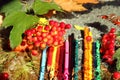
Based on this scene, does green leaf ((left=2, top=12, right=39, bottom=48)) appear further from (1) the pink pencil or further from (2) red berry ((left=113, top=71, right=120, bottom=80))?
(2) red berry ((left=113, top=71, right=120, bottom=80))

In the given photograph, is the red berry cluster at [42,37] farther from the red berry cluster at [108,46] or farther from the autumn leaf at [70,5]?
the autumn leaf at [70,5]

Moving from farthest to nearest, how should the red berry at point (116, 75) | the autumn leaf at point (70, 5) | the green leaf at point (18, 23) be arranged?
the autumn leaf at point (70, 5) < the green leaf at point (18, 23) < the red berry at point (116, 75)

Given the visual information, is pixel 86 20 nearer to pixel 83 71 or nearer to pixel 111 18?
pixel 111 18

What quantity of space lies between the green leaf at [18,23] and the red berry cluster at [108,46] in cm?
65

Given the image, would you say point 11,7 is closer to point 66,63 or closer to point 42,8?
point 42,8

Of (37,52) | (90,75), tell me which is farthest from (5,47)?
(90,75)

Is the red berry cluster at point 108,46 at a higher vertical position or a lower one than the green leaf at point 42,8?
lower

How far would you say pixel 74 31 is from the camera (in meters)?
4.41

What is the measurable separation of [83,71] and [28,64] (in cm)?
50

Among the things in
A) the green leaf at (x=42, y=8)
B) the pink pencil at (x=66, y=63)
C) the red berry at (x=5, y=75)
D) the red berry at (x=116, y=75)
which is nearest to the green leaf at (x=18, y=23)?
the green leaf at (x=42, y=8)

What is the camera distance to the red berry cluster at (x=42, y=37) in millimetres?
4012

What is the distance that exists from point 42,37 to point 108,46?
1.90ft

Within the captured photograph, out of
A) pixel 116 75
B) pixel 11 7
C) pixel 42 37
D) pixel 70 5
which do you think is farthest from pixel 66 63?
pixel 70 5

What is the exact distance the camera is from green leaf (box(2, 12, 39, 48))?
3.85 metres
